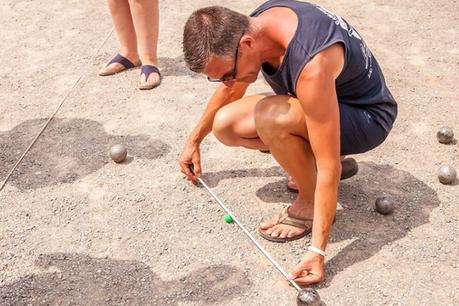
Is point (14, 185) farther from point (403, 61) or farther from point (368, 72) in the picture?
point (403, 61)

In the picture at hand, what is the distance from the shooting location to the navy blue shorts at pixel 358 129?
3385 millimetres

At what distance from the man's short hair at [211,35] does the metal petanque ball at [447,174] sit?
6.27 ft

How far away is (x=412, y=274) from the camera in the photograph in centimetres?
334

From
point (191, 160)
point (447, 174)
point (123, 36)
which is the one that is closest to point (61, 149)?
point (191, 160)

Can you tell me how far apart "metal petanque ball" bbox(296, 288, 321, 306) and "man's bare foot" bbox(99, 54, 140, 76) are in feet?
10.9

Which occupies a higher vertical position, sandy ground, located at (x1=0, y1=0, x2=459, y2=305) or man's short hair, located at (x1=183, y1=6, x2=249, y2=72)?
man's short hair, located at (x1=183, y1=6, x2=249, y2=72)

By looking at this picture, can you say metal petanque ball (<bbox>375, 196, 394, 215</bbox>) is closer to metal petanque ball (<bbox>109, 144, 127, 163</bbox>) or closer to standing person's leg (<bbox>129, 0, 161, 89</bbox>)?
metal petanque ball (<bbox>109, 144, 127, 163</bbox>)

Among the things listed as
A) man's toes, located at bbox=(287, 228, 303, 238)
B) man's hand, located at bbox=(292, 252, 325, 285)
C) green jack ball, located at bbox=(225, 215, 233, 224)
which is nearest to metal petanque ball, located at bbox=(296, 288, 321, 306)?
man's hand, located at bbox=(292, 252, 325, 285)

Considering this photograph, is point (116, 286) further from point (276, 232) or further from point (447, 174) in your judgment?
point (447, 174)

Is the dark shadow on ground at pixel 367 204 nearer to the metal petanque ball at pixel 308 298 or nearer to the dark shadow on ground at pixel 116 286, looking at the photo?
the metal petanque ball at pixel 308 298

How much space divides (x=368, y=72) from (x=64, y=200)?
2.23 metres

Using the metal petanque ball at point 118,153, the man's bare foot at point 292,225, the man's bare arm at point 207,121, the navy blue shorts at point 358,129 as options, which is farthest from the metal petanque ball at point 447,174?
the metal petanque ball at point 118,153

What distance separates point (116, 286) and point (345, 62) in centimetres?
180

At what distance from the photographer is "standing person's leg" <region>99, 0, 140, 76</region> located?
536 centimetres
